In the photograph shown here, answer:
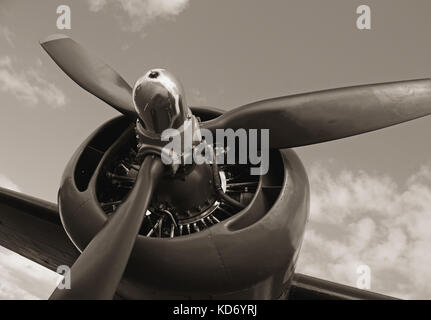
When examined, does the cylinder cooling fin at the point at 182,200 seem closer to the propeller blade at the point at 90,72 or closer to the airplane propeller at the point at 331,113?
the airplane propeller at the point at 331,113

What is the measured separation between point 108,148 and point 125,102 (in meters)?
0.57

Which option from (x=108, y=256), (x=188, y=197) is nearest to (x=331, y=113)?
(x=188, y=197)

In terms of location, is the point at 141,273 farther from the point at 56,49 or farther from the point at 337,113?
the point at 56,49

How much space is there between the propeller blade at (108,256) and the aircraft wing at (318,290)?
2.28 meters

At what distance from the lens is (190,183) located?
13.7 ft

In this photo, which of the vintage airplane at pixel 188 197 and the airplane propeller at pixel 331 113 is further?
the airplane propeller at pixel 331 113

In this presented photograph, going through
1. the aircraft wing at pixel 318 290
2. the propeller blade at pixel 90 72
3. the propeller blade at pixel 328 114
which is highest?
the propeller blade at pixel 90 72

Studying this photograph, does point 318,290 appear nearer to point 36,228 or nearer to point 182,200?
point 182,200

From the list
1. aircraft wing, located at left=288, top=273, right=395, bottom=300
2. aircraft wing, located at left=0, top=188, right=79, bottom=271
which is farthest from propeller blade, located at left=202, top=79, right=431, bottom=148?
aircraft wing, located at left=0, top=188, right=79, bottom=271

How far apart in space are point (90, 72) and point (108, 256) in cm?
277

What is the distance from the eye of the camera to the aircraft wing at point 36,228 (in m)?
5.45

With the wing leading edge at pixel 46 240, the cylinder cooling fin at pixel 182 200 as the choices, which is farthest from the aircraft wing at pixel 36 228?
the cylinder cooling fin at pixel 182 200

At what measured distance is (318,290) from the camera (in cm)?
480
